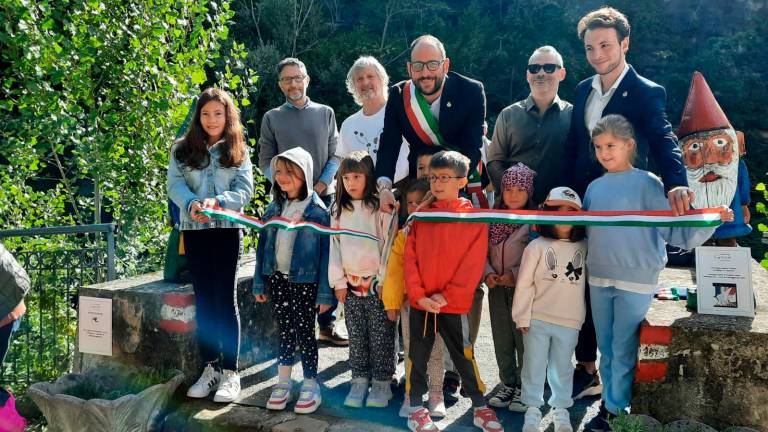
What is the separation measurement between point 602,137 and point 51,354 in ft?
14.3

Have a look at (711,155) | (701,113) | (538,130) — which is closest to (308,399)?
(538,130)

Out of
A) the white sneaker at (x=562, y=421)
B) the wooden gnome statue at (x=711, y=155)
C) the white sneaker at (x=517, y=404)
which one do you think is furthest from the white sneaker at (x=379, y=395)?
the wooden gnome statue at (x=711, y=155)

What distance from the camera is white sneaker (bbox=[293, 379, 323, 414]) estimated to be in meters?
3.68

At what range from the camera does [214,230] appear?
13.0ft

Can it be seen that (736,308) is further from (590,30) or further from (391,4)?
(391,4)

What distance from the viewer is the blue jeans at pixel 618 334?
323 cm

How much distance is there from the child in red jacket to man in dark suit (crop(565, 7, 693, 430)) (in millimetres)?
717

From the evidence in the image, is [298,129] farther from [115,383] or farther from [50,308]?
[50,308]

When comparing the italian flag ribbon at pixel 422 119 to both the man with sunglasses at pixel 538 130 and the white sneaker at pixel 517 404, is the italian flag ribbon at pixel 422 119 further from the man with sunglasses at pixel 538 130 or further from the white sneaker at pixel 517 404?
the white sneaker at pixel 517 404

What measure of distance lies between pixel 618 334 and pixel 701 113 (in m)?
1.32

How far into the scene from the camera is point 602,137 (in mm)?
3256

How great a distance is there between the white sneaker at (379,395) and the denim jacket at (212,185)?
1.32 metres

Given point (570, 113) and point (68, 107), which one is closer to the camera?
point (570, 113)

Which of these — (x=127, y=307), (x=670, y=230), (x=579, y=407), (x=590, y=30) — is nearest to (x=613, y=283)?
(x=670, y=230)
